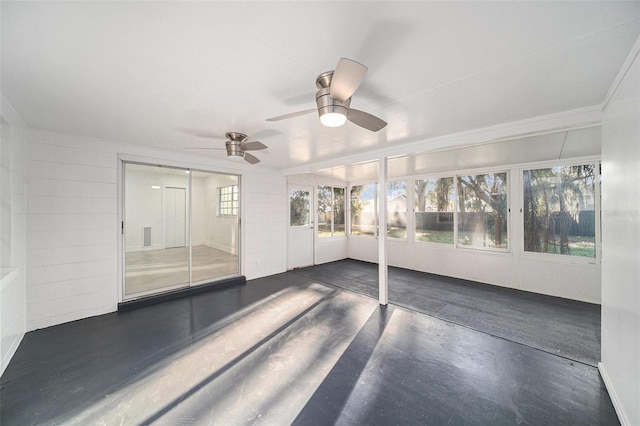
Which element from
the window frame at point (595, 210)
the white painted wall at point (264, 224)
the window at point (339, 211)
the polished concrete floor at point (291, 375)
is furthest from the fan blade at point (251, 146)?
the window frame at point (595, 210)

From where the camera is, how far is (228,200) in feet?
16.8

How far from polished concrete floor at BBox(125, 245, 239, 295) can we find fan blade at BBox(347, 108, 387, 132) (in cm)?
379

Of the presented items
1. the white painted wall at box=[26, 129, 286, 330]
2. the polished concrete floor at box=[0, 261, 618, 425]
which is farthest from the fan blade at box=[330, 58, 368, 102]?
the white painted wall at box=[26, 129, 286, 330]

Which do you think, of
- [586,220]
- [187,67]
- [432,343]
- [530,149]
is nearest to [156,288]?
[187,67]

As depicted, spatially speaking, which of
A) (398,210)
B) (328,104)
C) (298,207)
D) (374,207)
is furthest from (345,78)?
(374,207)

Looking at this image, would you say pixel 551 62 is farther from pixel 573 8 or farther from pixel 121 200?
pixel 121 200

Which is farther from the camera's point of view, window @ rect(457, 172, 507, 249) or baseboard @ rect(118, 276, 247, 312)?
window @ rect(457, 172, 507, 249)

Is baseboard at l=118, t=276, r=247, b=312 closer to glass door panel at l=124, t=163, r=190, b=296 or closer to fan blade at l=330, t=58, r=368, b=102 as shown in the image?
glass door panel at l=124, t=163, r=190, b=296

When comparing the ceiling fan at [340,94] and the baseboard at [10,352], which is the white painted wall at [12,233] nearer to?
the baseboard at [10,352]

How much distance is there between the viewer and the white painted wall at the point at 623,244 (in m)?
1.36

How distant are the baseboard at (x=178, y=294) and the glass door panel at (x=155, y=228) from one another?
6.5 inches

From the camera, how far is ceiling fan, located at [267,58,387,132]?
1256 mm

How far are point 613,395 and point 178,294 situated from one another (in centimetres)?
486

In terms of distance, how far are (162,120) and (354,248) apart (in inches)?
213
